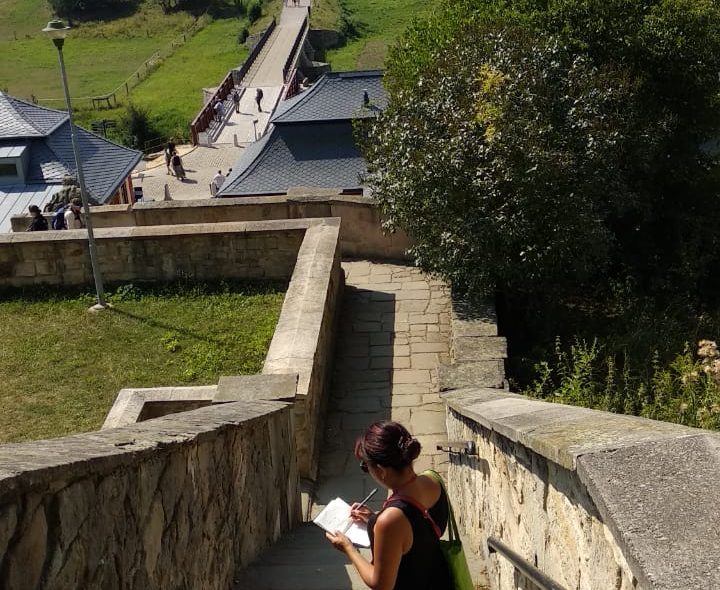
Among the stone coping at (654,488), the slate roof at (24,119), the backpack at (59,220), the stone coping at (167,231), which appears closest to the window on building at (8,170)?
the slate roof at (24,119)

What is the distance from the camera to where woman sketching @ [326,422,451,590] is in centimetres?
317

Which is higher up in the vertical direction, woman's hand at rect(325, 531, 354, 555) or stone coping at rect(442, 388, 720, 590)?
stone coping at rect(442, 388, 720, 590)

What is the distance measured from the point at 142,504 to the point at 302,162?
16286 mm

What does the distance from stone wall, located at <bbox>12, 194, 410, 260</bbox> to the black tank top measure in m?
8.46

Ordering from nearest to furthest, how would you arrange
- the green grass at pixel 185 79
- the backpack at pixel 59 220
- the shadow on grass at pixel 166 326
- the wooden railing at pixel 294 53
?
the shadow on grass at pixel 166 326, the backpack at pixel 59 220, the green grass at pixel 185 79, the wooden railing at pixel 294 53

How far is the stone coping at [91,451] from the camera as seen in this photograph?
7.43 feet

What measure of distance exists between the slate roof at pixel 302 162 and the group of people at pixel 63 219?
18.2ft

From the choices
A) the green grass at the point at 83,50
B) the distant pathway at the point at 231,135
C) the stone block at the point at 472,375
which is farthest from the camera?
the green grass at the point at 83,50

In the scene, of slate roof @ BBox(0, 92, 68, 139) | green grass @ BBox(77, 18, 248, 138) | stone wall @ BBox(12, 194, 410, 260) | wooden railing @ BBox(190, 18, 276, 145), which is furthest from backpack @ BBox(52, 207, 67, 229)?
green grass @ BBox(77, 18, 248, 138)

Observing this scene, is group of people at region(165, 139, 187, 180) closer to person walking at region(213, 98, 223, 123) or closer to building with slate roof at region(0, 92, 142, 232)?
person walking at region(213, 98, 223, 123)

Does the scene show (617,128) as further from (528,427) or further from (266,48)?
(266,48)

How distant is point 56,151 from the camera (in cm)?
2252

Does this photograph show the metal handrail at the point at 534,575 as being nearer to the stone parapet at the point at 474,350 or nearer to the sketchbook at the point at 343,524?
the sketchbook at the point at 343,524

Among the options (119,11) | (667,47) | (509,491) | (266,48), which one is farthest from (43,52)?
(509,491)
